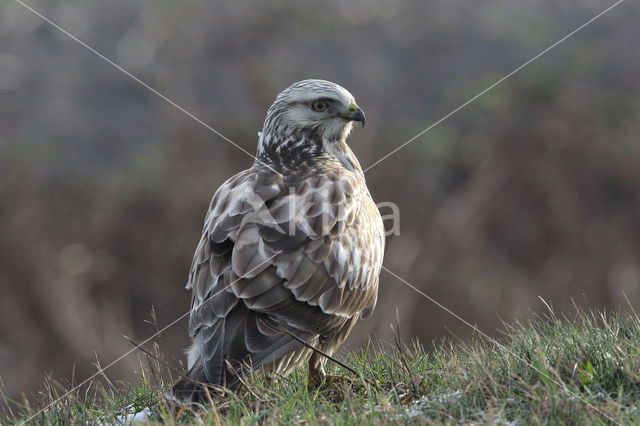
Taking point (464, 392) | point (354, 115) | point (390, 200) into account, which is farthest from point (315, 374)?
point (390, 200)

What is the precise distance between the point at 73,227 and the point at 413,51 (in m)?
12.7

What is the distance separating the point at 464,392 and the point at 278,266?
143 centimetres

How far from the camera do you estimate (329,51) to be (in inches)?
875

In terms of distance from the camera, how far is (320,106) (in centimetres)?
616

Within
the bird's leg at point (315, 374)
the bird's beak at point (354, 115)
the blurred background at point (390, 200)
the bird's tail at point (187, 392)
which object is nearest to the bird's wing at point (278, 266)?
the bird's tail at point (187, 392)

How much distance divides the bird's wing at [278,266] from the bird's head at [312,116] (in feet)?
2.46

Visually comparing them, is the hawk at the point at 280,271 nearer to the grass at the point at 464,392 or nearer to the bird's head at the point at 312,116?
the grass at the point at 464,392

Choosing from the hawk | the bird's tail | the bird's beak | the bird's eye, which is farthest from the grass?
the bird's eye

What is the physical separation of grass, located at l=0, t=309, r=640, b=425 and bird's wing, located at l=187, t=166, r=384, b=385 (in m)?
0.31

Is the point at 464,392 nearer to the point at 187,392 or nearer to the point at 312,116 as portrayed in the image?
the point at 187,392

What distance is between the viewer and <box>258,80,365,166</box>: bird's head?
6102mm

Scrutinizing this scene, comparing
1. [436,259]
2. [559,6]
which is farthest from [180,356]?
[559,6]

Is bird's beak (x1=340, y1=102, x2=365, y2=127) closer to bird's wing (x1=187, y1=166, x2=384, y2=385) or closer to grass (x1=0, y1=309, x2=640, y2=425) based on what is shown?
bird's wing (x1=187, y1=166, x2=384, y2=385)

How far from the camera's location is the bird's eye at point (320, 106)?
20.1 feet
